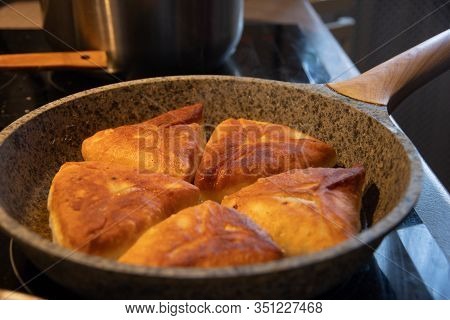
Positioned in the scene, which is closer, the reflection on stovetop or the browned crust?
the reflection on stovetop

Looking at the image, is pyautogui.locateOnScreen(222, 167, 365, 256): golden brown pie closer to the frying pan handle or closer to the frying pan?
the frying pan

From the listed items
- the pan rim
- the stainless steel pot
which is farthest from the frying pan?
the stainless steel pot

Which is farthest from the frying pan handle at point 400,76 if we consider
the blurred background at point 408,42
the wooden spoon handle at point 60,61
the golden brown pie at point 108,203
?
the blurred background at point 408,42

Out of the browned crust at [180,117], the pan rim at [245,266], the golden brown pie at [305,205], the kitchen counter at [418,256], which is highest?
the pan rim at [245,266]

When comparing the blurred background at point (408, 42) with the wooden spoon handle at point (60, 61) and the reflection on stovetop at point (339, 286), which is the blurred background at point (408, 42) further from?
the reflection on stovetop at point (339, 286)

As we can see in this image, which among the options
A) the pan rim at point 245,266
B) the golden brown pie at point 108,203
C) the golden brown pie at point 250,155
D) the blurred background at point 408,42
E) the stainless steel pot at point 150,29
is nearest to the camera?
the pan rim at point 245,266

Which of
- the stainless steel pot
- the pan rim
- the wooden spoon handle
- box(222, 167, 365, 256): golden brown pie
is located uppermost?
the stainless steel pot
